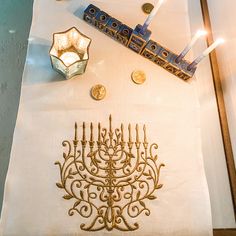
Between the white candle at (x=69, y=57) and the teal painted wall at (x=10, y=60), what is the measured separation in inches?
8.2

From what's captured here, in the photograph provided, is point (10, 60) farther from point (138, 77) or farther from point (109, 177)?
point (109, 177)

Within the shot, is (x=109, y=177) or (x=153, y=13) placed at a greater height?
(x=153, y=13)

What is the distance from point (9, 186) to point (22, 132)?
17 cm

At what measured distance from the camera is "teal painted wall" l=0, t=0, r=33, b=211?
89cm

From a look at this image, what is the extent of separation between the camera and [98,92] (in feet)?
2.96

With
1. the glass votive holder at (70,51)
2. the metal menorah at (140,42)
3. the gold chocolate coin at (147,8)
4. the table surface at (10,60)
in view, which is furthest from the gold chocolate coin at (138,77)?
the table surface at (10,60)

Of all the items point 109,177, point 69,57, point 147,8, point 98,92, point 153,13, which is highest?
point 147,8

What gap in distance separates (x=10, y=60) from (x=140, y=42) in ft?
1.74

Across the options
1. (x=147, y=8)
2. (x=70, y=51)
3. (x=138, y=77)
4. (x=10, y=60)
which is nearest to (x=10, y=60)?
(x=10, y=60)

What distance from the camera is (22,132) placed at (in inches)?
32.1

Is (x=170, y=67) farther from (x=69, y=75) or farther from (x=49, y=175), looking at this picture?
(x=49, y=175)

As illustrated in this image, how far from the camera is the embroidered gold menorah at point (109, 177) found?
29.2 inches

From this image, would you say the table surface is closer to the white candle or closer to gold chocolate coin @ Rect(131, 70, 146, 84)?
the white candle

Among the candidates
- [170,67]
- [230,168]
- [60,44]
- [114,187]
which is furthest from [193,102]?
[60,44]
